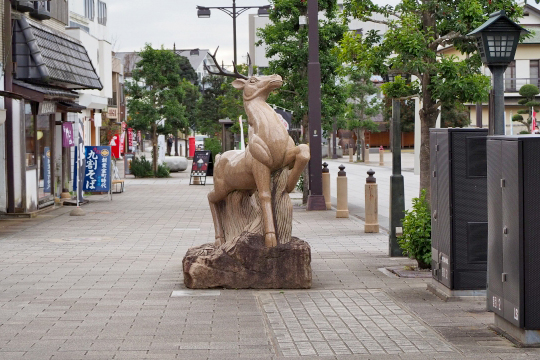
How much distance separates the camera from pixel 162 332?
8023 millimetres

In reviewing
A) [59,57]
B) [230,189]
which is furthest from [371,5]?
[59,57]

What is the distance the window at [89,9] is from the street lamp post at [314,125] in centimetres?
2497

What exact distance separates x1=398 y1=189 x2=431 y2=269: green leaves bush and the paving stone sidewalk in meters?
0.49

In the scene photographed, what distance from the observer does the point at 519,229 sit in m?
7.09

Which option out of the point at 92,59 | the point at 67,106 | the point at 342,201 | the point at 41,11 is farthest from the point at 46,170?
the point at 92,59

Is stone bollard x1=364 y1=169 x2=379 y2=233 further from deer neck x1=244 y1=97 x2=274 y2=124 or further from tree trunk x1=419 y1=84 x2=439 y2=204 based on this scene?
deer neck x1=244 y1=97 x2=274 y2=124

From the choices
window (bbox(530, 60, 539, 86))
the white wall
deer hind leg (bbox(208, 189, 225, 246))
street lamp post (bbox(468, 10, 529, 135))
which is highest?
window (bbox(530, 60, 539, 86))

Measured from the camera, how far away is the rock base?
407 inches

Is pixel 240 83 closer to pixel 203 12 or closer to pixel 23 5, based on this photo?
pixel 23 5

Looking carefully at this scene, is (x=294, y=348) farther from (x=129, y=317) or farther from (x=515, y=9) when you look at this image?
(x=515, y=9)

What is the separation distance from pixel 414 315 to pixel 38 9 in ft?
57.1

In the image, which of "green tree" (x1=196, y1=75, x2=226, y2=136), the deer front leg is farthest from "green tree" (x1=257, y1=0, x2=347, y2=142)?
"green tree" (x1=196, y1=75, x2=226, y2=136)

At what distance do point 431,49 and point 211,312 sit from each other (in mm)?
7432

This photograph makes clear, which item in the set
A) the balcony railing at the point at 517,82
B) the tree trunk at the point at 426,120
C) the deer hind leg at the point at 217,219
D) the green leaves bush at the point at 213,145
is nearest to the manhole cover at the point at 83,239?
the deer hind leg at the point at 217,219
